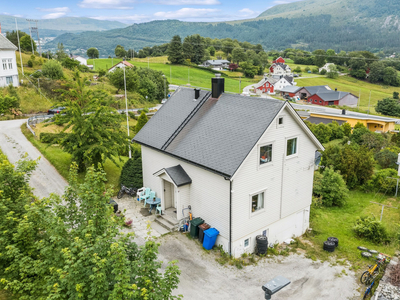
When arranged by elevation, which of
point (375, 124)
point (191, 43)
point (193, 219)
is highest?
point (191, 43)

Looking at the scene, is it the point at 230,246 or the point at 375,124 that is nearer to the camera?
the point at 230,246

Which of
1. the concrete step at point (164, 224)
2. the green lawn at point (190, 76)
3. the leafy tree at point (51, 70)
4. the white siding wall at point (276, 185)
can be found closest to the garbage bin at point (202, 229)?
the white siding wall at point (276, 185)

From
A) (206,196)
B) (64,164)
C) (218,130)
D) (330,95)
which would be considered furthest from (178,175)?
(330,95)

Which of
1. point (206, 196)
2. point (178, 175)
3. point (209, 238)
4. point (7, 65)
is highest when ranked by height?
point (7, 65)

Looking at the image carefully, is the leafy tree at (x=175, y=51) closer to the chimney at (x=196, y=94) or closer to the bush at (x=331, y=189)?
the bush at (x=331, y=189)

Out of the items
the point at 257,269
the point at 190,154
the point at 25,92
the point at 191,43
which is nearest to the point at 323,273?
the point at 257,269

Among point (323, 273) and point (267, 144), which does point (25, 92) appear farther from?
point (323, 273)

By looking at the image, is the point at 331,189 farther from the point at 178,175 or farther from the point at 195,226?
the point at 178,175
